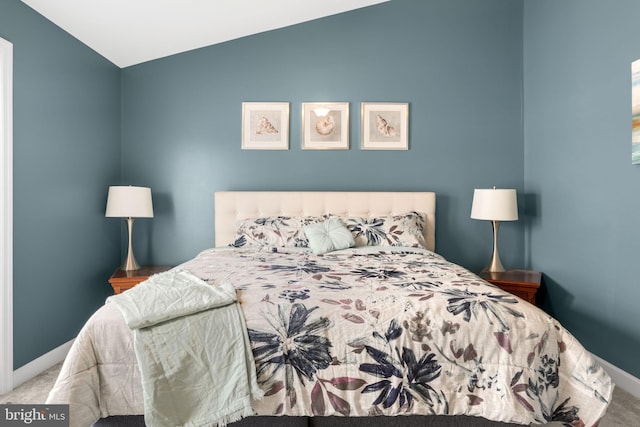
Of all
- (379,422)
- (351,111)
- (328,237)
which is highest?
(351,111)

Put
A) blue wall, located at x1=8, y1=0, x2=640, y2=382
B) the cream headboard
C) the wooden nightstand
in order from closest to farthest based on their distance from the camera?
the wooden nightstand < blue wall, located at x1=8, y1=0, x2=640, y2=382 < the cream headboard

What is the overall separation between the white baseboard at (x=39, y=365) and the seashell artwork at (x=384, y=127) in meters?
3.20

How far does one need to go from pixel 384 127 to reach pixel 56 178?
2.76 m

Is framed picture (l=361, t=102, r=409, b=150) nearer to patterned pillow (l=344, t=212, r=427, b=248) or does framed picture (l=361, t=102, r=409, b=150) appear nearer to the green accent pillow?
patterned pillow (l=344, t=212, r=427, b=248)

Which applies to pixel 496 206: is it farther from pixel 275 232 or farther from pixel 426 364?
pixel 426 364

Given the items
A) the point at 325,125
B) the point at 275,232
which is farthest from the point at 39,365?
the point at 325,125

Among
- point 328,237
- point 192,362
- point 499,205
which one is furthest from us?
point 499,205

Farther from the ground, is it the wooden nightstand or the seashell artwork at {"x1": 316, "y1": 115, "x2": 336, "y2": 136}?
the seashell artwork at {"x1": 316, "y1": 115, "x2": 336, "y2": 136}

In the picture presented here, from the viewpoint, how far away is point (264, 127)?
3.39 meters

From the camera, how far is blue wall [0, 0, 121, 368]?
2273 mm

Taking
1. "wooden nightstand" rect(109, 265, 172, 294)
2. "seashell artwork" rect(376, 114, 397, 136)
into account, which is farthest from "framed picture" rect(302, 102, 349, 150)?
"wooden nightstand" rect(109, 265, 172, 294)

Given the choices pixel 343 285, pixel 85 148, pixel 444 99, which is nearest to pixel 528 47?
pixel 444 99

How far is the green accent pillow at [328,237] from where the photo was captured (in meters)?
2.64

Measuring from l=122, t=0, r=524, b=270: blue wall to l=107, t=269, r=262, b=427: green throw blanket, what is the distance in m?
2.21
